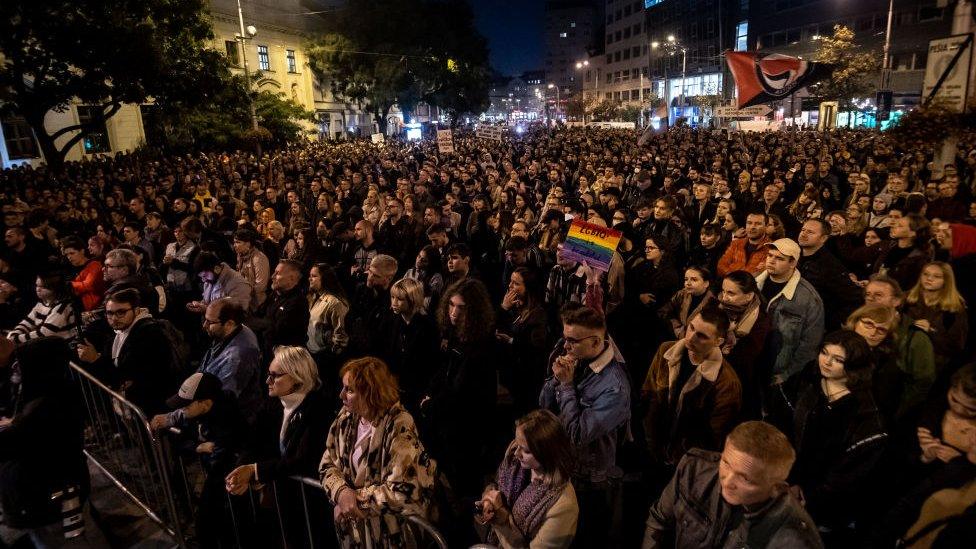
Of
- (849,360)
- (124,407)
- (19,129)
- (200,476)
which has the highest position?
(19,129)

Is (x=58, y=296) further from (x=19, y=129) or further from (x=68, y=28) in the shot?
(x=19, y=129)

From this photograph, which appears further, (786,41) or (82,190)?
(786,41)

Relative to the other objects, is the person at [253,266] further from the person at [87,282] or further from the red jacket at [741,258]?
the red jacket at [741,258]

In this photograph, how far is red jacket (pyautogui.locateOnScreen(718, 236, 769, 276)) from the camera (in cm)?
591

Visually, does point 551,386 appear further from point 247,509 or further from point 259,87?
point 259,87

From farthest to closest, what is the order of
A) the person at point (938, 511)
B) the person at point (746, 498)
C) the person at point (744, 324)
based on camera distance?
the person at point (744, 324) → the person at point (938, 511) → the person at point (746, 498)

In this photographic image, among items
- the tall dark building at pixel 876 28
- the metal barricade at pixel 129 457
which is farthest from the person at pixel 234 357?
the tall dark building at pixel 876 28

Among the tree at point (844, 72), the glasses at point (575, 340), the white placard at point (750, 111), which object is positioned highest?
the tree at point (844, 72)

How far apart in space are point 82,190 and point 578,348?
14.8m

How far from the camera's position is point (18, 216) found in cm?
903

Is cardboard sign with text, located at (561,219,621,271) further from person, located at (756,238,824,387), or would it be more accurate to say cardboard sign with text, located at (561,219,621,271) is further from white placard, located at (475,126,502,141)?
white placard, located at (475,126,502,141)

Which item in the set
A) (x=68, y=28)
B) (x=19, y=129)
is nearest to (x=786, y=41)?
(x=68, y=28)

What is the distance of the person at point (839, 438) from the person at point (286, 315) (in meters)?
4.07

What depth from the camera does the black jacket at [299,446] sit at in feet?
10.9
